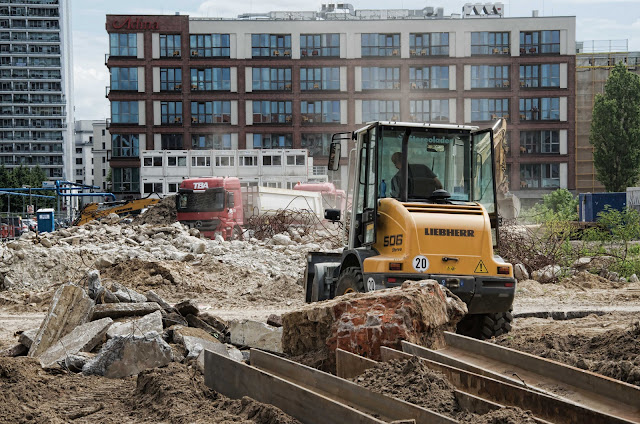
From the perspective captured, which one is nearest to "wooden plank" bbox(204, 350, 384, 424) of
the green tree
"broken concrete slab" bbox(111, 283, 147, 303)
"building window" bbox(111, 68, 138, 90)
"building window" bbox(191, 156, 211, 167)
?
"broken concrete slab" bbox(111, 283, 147, 303)

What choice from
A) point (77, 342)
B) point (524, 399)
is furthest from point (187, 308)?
point (524, 399)

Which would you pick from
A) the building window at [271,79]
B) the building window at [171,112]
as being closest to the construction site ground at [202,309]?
the building window at [171,112]

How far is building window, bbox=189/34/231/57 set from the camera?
73750mm

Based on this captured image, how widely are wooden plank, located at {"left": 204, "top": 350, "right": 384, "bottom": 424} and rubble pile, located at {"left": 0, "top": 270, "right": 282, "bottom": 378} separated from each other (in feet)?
3.37

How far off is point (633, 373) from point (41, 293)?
14432 millimetres

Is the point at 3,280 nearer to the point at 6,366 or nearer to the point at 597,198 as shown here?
the point at 6,366

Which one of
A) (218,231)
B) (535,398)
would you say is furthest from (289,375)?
(218,231)

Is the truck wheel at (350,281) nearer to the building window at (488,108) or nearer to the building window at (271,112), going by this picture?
the building window at (271,112)

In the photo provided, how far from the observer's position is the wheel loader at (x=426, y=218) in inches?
369

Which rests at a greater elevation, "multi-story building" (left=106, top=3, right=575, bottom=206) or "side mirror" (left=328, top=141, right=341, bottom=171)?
"multi-story building" (left=106, top=3, right=575, bottom=206)

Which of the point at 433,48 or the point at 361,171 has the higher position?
the point at 433,48

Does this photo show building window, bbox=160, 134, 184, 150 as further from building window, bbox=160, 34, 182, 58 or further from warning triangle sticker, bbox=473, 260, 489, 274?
warning triangle sticker, bbox=473, 260, 489, 274

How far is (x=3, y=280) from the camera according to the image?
19984 millimetres

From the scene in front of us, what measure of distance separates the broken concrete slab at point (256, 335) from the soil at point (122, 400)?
1599 millimetres
